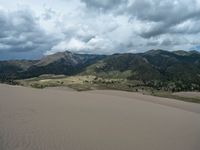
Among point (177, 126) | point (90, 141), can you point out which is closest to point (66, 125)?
point (90, 141)

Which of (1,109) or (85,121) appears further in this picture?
(1,109)

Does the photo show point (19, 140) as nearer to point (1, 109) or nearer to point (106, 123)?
point (106, 123)

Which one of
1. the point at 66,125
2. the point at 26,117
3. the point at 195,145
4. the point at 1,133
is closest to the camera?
the point at 1,133

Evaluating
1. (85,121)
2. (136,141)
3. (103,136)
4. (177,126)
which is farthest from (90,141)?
(177,126)

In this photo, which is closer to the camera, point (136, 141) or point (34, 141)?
point (34, 141)

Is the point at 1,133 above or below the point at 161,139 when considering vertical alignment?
above

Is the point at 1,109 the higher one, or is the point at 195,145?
the point at 1,109

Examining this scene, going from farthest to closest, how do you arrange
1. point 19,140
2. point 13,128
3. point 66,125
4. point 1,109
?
1. point 1,109
2. point 66,125
3. point 13,128
4. point 19,140

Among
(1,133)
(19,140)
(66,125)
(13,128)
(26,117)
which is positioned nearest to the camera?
(19,140)

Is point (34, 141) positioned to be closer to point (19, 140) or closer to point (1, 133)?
point (19, 140)
